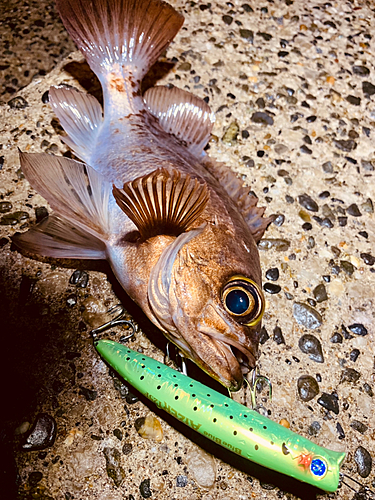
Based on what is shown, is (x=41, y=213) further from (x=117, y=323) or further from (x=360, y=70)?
(x=360, y=70)

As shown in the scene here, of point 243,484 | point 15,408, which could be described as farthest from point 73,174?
point 243,484

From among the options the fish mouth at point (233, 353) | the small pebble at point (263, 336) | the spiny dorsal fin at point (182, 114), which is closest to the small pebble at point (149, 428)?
the fish mouth at point (233, 353)

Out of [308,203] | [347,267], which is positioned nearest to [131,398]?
[347,267]

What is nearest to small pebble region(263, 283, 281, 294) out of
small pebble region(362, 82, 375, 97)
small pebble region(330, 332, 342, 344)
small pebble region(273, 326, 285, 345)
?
small pebble region(273, 326, 285, 345)

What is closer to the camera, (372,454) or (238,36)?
(372,454)

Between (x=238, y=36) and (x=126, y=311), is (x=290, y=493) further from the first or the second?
(x=238, y=36)
